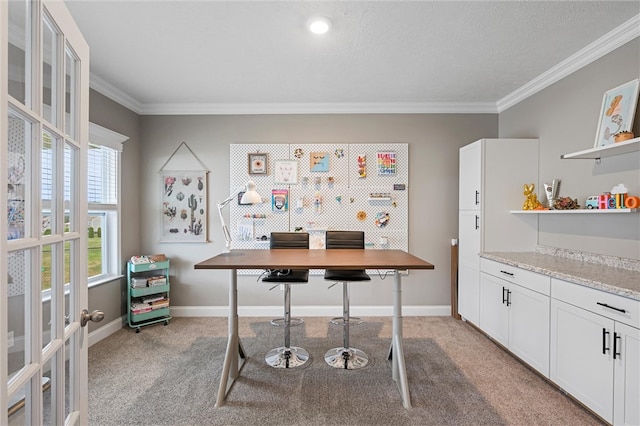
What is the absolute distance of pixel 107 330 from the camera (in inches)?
123

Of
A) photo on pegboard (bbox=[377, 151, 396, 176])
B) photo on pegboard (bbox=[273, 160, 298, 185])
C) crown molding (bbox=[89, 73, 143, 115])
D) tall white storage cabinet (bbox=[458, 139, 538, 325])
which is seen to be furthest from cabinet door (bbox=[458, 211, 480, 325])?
crown molding (bbox=[89, 73, 143, 115])

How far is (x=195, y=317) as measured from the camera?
144 inches

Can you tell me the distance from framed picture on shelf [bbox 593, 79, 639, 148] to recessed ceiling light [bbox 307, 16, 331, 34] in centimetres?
213

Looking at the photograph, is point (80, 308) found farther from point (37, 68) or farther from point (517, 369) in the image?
point (517, 369)

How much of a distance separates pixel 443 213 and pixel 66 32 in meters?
3.60

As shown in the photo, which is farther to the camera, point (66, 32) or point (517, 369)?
point (517, 369)

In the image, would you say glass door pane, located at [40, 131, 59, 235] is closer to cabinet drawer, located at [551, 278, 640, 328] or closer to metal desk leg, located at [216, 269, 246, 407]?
metal desk leg, located at [216, 269, 246, 407]

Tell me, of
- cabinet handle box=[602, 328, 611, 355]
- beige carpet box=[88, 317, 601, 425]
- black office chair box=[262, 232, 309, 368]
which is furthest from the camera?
black office chair box=[262, 232, 309, 368]

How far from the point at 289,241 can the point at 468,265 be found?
6.34ft

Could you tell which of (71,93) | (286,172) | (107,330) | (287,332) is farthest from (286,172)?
(71,93)

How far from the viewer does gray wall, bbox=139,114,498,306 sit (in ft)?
12.1

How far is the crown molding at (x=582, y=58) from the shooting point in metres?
2.12

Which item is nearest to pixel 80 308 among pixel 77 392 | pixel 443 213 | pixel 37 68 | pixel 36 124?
pixel 77 392

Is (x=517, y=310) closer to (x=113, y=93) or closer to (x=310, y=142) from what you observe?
(x=310, y=142)
